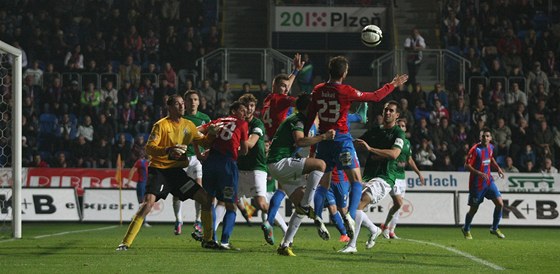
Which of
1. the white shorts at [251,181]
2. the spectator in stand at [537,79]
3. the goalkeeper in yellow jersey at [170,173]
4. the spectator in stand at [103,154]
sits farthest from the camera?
the spectator in stand at [537,79]

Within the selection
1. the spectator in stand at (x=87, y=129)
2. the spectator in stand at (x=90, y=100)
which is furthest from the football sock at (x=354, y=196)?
the spectator in stand at (x=90, y=100)

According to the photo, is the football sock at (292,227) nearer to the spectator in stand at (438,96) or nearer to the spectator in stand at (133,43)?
the spectator in stand at (438,96)

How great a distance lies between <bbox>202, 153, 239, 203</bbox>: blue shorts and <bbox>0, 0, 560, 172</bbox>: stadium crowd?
1259cm

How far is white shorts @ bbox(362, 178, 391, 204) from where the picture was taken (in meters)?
15.1

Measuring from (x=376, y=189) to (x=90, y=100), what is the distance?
16217mm

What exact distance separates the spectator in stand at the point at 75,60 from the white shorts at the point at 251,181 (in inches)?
700

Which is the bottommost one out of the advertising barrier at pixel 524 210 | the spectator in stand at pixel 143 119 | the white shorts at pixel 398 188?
the advertising barrier at pixel 524 210

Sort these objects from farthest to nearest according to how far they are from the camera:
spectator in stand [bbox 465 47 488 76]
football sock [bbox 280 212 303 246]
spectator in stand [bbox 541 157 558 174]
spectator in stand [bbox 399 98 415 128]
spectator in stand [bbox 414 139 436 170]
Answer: spectator in stand [bbox 465 47 488 76] < spectator in stand [bbox 399 98 415 128] < spectator in stand [bbox 414 139 436 170] < spectator in stand [bbox 541 157 558 174] < football sock [bbox 280 212 303 246]

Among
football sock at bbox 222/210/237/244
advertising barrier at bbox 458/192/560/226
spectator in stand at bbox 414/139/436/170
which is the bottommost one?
advertising barrier at bbox 458/192/560/226

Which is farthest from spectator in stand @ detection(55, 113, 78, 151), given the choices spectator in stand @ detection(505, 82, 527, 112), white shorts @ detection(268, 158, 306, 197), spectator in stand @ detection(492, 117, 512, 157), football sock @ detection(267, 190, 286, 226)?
white shorts @ detection(268, 158, 306, 197)

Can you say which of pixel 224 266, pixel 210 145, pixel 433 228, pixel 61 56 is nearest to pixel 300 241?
pixel 210 145

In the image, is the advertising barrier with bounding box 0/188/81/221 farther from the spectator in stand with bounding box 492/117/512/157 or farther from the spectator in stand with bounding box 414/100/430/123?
the spectator in stand with bounding box 492/117/512/157

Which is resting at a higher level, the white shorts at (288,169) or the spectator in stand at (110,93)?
the spectator in stand at (110,93)

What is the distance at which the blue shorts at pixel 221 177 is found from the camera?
44.4ft
